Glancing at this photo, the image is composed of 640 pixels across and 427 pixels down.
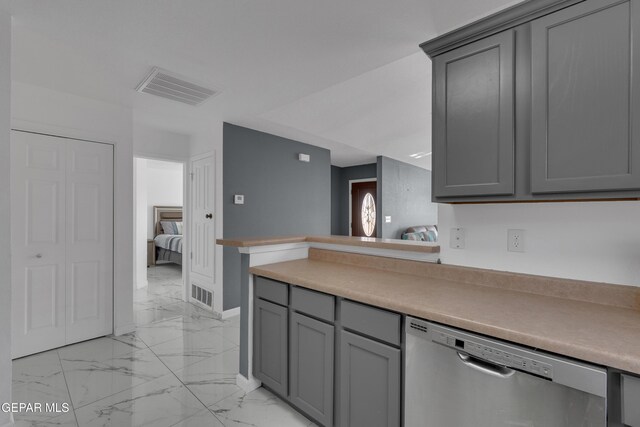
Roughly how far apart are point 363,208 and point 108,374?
584 cm

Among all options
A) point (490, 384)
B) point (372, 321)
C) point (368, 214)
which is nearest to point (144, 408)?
point (372, 321)

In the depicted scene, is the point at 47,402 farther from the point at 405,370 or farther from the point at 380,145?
the point at 380,145

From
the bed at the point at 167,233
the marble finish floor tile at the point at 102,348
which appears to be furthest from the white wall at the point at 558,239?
the bed at the point at 167,233

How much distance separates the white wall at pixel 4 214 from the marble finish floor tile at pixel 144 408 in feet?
1.46

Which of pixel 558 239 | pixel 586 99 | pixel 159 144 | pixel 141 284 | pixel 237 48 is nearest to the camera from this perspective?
pixel 586 99

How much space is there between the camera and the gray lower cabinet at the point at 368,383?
1358 millimetres

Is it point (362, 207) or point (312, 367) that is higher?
point (362, 207)

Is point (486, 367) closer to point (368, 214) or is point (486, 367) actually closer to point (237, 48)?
point (237, 48)

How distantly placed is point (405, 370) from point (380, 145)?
4548mm

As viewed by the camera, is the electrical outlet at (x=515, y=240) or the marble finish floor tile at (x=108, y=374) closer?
the electrical outlet at (x=515, y=240)

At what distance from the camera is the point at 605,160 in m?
1.18

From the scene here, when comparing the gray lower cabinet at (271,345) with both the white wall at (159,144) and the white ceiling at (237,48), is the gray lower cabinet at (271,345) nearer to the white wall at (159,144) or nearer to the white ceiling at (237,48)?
the white ceiling at (237,48)

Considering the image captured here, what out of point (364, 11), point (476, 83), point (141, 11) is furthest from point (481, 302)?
point (141, 11)

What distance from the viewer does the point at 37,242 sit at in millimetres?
2670
